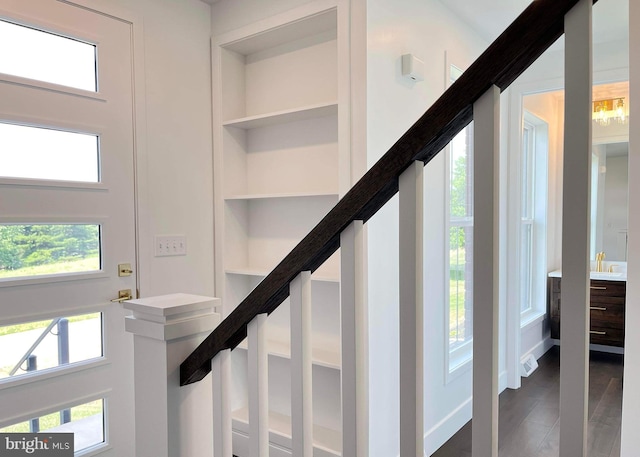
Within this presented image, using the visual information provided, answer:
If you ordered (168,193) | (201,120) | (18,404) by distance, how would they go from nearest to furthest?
(18,404)
(168,193)
(201,120)

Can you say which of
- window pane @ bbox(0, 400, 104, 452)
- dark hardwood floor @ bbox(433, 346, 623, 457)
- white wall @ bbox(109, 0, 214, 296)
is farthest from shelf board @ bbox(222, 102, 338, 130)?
dark hardwood floor @ bbox(433, 346, 623, 457)

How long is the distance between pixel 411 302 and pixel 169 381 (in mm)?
691

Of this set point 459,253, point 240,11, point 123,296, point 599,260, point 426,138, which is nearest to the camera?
point 426,138

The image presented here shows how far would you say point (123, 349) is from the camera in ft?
7.76

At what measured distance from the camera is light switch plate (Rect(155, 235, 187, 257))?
2543 mm

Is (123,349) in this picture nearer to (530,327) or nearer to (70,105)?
(70,105)

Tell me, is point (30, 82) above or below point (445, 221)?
above

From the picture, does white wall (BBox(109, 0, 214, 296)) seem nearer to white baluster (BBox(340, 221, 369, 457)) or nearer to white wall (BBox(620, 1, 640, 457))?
white baluster (BBox(340, 221, 369, 457))

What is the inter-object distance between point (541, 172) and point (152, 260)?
4.07 metres

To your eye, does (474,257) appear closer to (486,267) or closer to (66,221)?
(486,267)

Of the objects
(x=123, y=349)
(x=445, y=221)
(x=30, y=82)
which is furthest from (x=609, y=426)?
(x=30, y=82)

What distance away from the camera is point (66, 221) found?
2135 mm

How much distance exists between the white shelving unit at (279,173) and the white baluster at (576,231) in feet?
6.09

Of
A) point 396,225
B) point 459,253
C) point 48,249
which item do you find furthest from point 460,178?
point 48,249
